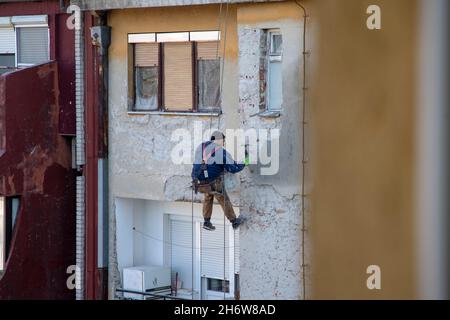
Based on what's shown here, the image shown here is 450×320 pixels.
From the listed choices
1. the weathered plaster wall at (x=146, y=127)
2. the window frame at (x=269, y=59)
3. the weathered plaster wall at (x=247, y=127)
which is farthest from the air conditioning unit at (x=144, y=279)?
the window frame at (x=269, y=59)

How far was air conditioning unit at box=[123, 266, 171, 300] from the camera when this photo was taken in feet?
43.0

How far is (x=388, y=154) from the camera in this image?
1332 mm

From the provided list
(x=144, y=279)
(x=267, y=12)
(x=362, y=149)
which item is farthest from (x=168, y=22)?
(x=362, y=149)

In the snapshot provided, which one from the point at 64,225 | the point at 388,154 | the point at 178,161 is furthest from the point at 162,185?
the point at 388,154

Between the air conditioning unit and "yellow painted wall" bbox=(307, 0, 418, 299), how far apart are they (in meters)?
11.8

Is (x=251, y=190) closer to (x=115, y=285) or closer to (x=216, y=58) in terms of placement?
(x=216, y=58)

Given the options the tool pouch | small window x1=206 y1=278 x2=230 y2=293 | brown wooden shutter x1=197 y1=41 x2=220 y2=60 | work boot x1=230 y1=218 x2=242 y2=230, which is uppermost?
brown wooden shutter x1=197 y1=41 x2=220 y2=60

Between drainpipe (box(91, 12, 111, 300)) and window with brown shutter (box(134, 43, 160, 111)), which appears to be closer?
window with brown shutter (box(134, 43, 160, 111))

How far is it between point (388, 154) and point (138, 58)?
471 inches

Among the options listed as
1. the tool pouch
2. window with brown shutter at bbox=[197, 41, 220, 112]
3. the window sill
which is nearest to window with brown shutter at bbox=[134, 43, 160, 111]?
the window sill

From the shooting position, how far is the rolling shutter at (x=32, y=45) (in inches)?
570

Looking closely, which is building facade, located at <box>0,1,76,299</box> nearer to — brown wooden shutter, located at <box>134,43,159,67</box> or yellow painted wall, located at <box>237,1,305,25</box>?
brown wooden shutter, located at <box>134,43,159,67</box>

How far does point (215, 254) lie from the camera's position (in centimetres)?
1300

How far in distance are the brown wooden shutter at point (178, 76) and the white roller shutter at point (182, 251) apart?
2.04 metres
